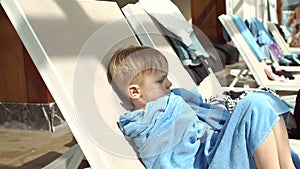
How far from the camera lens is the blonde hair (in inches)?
61.3

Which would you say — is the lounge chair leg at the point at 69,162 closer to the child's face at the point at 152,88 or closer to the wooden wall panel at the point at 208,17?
the child's face at the point at 152,88

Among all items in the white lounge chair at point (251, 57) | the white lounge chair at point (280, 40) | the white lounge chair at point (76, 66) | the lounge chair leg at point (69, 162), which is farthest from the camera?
the white lounge chair at point (280, 40)

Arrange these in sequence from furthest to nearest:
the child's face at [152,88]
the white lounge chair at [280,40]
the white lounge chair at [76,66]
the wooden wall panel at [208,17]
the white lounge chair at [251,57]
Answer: the wooden wall panel at [208,17], the white lounge chair at [280,40], the white lounge chair at [251,57], the child's face at [152,88], the white lounge chair at [76,66]

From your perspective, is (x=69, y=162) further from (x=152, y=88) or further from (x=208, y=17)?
(x=208, y=17)

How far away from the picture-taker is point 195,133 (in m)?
1.48

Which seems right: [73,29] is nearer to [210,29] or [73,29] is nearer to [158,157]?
[158,157]

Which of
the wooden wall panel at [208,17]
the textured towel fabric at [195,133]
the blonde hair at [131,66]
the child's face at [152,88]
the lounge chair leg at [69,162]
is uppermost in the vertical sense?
the wooden wall panel at [208,17]

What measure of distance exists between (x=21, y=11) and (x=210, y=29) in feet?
18.1

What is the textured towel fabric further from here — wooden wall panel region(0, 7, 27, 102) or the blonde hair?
wooden wall panel region(0, 7, 27, 102)

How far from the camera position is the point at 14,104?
3654mm

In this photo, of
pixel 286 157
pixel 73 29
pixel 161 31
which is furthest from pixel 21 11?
pixel 161 31

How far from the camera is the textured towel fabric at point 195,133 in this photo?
1.34 metres

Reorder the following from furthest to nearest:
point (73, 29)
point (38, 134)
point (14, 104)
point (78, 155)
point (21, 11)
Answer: point (14, 104), point (38, 134), point (78, 155), point (73, 29), point (21, 11)

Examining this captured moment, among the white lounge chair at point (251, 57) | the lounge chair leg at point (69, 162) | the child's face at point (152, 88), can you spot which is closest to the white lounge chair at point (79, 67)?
the lounge chair leg at point (69, 162)
